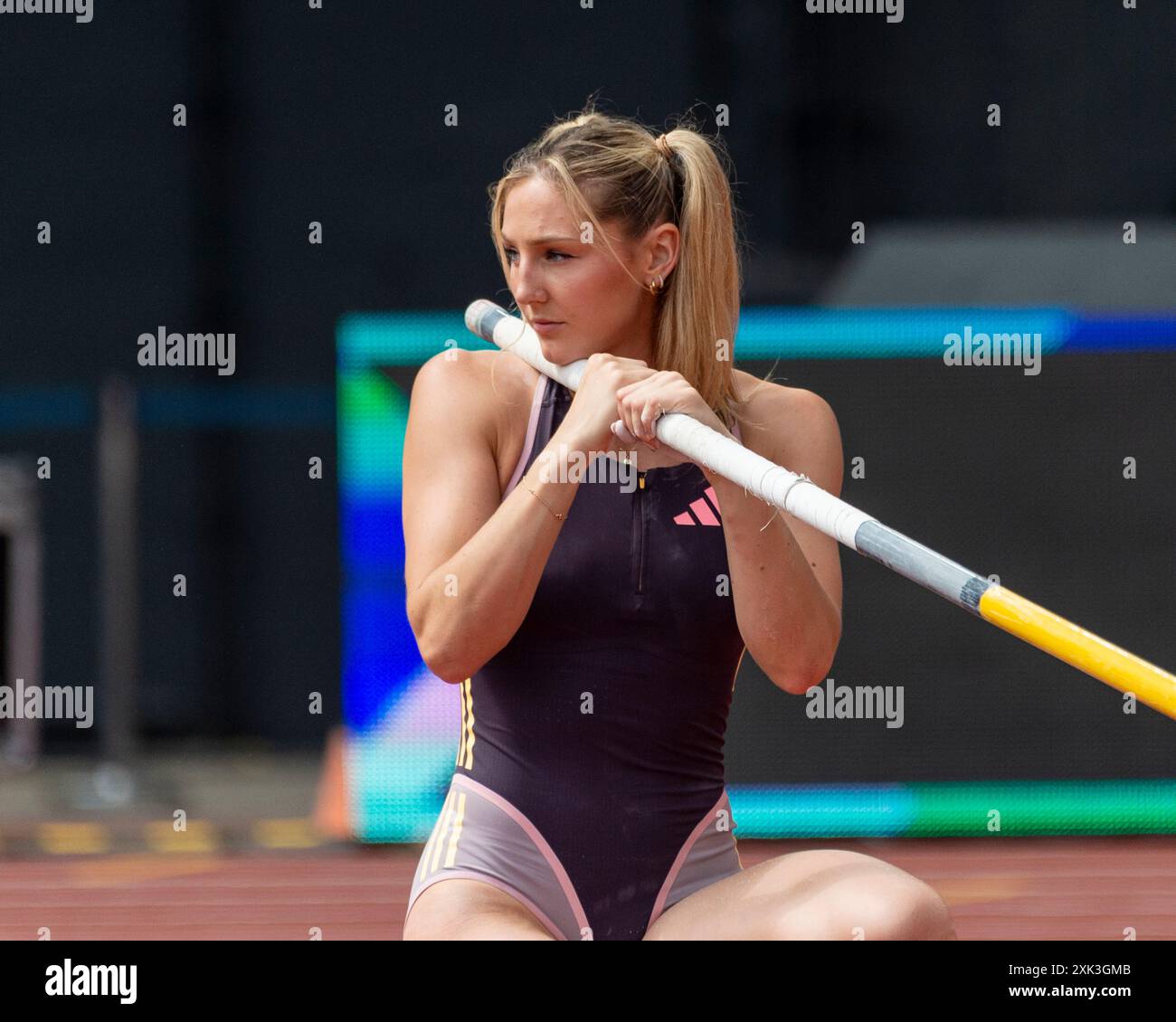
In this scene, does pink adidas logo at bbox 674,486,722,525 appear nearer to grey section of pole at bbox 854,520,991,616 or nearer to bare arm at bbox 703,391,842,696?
bare arm at bbox 703,391,842,696

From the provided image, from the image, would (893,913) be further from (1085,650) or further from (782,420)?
(782,420)

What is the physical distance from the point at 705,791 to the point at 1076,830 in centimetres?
287

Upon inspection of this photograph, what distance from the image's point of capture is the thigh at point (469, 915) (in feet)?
4.37

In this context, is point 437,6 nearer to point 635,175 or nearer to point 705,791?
point 635,175

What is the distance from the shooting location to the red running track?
3.34 m

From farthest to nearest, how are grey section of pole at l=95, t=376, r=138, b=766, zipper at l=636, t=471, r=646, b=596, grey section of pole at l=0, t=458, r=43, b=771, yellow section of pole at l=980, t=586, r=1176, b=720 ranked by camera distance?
grey section of pole at l=0, t=458, r=43, b=771 < grey section of pole at l=95, t=376, r=138, b=766 < zipper at l=636, t=471, r=646, b=596 < yellow section of pole at l=980, t=586, r=1176, b=720

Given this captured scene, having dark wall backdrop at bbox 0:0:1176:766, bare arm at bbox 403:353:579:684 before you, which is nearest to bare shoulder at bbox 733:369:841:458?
bare arm at bbox 403:353:579:684

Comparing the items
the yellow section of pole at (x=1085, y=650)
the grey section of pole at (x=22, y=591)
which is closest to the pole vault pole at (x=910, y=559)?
the yellow section of pole at (x=1085, y=650)

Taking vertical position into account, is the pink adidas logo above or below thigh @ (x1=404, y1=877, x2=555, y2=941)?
above

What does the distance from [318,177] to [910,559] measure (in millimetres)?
4239

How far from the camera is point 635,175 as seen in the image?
156 centimetres

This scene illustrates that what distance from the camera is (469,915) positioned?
4.46 ft

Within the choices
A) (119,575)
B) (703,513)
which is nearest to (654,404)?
(703,513)
